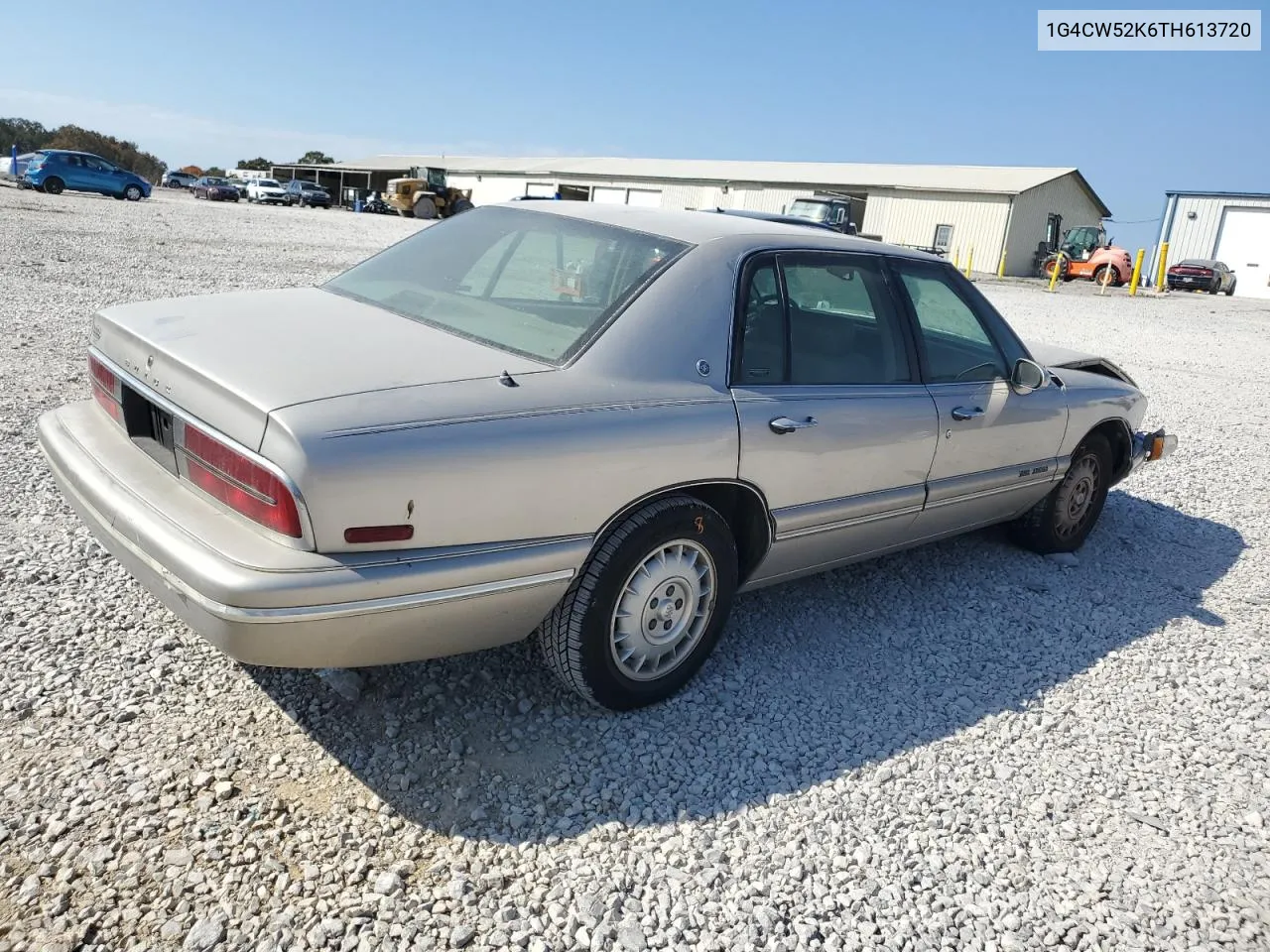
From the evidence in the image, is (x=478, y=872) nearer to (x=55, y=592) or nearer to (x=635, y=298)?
(x=635, y=298)

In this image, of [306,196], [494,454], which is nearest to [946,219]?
[306,196]

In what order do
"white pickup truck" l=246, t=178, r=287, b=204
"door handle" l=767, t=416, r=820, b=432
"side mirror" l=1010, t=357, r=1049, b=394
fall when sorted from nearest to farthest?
"door handle" l=767, t=416, r=820, b=432 < "side mirror" l=1010, t=357, r=1049, b=394 < "white pickup truck" l=246, t=178, r=287, b=204

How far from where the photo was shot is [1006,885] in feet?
8.41

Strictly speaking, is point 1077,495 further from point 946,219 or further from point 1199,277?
point 946,219

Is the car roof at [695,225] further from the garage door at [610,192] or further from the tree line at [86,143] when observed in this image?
the tree line at [86,143]

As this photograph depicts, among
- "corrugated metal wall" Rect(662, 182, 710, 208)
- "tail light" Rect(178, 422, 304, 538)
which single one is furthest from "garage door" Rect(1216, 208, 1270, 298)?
"tail light" Rect(178, 422, 304, 538)

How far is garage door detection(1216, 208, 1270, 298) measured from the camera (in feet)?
116

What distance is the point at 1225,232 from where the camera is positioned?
36656 mm

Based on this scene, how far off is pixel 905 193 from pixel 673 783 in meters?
40.1

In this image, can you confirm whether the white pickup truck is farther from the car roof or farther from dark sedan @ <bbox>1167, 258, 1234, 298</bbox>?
the car roof

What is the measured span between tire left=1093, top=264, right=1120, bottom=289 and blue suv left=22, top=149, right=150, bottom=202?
33.4 m

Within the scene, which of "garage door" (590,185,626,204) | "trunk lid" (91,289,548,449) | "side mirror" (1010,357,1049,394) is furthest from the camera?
"garage door" (590,185,626,204)

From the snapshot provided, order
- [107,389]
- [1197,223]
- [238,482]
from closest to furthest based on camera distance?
[238,482], [107,389], [1197,223]

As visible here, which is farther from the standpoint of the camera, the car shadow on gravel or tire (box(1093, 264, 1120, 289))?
tire (box(1093, 264, 1120, 289))
